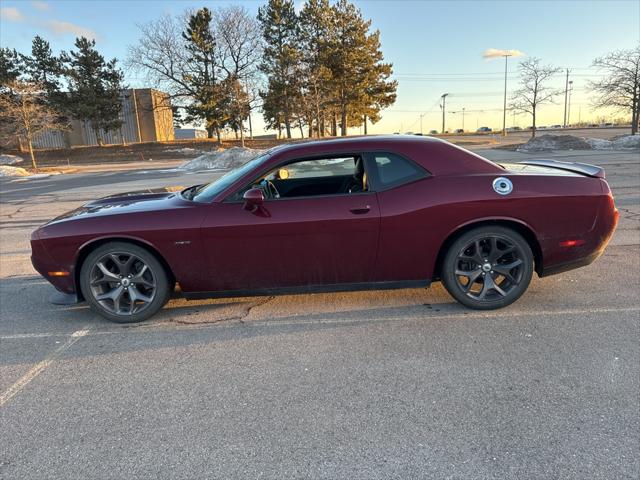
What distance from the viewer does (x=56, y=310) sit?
420 centimetres

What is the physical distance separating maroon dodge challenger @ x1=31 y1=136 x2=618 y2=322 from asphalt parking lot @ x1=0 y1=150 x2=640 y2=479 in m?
0.34

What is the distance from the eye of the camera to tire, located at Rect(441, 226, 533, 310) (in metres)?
3.63

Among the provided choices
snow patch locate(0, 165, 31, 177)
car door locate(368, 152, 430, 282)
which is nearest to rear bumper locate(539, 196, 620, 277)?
car door locate(368, 152, 430, 282)

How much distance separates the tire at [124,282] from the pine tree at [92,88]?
168 ft

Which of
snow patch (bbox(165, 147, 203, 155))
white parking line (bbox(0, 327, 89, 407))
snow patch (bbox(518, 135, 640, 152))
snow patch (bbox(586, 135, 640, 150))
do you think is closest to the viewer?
white parking line (bbox(0, 327, 89, 407))

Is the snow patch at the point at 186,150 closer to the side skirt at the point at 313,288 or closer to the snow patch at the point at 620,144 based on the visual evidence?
the snow patch at the point at 620,144

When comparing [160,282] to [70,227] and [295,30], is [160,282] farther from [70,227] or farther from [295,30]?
[295,30]

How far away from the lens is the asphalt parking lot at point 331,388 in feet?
7.03

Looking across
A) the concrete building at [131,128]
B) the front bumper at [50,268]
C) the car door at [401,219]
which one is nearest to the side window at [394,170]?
the car door at [401,219]

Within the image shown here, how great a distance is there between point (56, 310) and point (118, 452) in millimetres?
2505

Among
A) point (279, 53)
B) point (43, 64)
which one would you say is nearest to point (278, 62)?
point (279, 53)

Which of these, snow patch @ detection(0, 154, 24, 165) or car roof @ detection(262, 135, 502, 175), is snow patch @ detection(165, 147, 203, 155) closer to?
snow patch @ detection(0, 154, 24, 165)

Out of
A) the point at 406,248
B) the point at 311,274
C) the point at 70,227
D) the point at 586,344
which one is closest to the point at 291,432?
the point at 311,274

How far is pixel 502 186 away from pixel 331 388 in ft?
7.18
